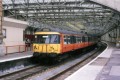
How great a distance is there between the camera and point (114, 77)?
48.4 feet

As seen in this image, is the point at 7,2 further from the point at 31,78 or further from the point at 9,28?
the point at 31,78

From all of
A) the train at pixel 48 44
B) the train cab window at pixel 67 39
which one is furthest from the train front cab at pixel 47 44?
the train cab window at pixel 67 39

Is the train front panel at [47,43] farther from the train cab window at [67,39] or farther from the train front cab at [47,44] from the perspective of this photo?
the train cab window at [67,39]

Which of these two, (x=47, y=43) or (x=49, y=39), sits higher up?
(x=49, y=39)

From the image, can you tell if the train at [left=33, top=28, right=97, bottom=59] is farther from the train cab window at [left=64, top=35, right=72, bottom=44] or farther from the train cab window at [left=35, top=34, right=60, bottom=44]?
the train cab window at [left=64, top=35, right=72, bottom=44]

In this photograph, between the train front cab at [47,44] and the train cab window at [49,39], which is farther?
the train cab window at [49,39]

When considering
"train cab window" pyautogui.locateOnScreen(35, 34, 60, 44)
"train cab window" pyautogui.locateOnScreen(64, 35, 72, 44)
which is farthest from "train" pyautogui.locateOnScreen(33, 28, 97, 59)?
"train cab window" pyautogui.locateOnScreen(64, 35, 72, 44)

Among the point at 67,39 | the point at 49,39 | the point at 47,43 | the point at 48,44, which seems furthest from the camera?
the point at 67,39

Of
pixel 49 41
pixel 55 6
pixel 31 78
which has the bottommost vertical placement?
pixel 31 78

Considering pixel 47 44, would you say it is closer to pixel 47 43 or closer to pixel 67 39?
pixel 47 43

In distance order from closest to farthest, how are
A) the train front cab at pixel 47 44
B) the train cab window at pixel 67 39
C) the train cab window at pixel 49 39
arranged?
the train front cab at pixel 47 44 → the train cab window at pixel 49 39 → the train cab window at pixel 67 39

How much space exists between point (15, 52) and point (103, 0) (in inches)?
659

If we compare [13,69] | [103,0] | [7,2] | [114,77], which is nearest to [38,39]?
[13,69]

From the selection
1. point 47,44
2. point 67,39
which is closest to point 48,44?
point 47,44
